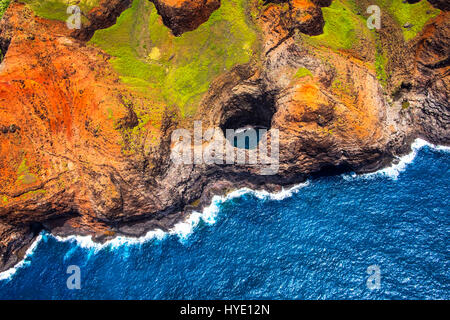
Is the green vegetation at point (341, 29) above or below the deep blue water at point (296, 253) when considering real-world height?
above

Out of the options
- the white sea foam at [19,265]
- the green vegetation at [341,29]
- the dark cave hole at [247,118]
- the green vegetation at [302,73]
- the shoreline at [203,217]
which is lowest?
the white sea foam at [19,265]

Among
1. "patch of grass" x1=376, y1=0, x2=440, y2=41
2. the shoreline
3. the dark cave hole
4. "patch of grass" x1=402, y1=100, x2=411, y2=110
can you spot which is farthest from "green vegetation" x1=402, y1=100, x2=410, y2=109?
the dark cave hole

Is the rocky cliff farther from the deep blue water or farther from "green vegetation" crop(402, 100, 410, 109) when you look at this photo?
the deep blue water

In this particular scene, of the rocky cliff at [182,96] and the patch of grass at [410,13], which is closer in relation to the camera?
the rocky cliff at [182,96]

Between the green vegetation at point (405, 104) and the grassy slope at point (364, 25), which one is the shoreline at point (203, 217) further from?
the grassy slope at point (364, 25)

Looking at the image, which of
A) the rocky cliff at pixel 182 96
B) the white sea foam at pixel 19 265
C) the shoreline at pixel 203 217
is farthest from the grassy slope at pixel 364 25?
the white sea foam at pixel 19 265

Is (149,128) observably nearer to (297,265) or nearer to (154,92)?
(154,92)

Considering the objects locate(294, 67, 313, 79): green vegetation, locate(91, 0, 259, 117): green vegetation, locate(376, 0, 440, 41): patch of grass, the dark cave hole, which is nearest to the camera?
locate(294, 67, 313, 79): green vegetation
